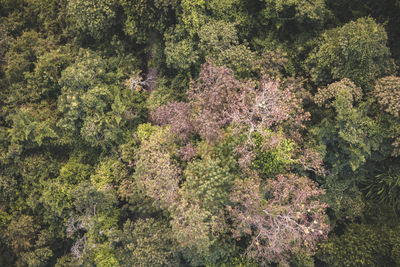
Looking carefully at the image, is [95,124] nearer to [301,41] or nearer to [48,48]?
[48,48]

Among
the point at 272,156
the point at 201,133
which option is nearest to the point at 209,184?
the point at 201,133

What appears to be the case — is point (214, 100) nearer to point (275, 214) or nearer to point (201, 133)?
point (201, 133)

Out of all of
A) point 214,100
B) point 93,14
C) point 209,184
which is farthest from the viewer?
point 93,14

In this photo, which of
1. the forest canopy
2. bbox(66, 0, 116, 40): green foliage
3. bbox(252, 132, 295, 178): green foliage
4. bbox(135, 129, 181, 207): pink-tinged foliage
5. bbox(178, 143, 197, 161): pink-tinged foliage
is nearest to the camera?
bbox(252, 132, 295, 178): green foliage

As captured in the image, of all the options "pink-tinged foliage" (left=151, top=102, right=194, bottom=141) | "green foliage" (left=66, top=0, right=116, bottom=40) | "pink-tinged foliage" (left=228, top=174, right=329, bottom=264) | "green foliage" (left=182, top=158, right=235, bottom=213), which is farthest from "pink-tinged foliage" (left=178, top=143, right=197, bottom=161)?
"green foliage" (left=66, top=0, right=116, bottom=40)

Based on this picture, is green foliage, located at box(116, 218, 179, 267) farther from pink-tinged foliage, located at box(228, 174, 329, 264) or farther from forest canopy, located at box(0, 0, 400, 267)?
pink-tinged foliage, located at box(228, 174, 329, 264)

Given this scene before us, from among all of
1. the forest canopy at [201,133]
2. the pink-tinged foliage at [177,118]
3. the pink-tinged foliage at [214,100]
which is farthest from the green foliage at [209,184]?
the pink-tinged foliage at [177,118]

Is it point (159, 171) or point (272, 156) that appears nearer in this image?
point (272, 156)

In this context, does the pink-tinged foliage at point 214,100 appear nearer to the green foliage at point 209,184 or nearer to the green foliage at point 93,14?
the green foliage at point 209,184
